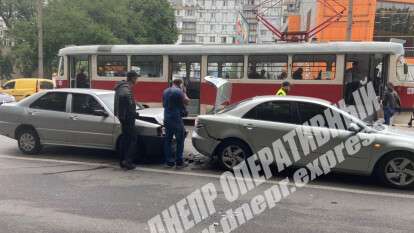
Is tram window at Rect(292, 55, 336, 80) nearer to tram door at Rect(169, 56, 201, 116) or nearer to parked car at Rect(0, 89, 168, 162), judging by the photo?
tram door at Rect(169, 56, 201, 116)

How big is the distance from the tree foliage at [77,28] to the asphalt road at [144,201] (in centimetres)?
2827

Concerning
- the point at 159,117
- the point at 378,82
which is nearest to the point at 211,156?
the point at 159,117

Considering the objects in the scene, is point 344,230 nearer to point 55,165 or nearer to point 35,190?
point 35,190

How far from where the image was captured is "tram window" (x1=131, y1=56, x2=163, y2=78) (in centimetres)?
1509

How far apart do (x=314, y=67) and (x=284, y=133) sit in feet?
22.1

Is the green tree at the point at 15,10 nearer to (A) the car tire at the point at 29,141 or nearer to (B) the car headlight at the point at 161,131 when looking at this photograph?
(A) the car tire at the point at 29,141

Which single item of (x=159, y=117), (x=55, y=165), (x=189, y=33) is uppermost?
(x=189, y=33)

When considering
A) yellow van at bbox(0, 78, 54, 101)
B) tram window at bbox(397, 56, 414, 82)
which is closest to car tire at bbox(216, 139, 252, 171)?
tram window at bbox(397, 56, 414, 82)

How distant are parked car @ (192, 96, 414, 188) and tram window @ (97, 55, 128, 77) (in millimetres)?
8367

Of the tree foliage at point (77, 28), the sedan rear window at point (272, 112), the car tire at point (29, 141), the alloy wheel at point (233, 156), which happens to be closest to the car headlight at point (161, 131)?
the alloy wheel at point (233, 156)

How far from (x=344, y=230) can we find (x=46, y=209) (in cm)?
359

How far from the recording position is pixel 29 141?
897cm

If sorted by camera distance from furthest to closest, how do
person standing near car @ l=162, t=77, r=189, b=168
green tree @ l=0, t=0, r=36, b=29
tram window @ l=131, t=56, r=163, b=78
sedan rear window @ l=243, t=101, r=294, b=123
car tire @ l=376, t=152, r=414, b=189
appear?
green tree @ l=0, t=0, r=36, b=29
tram window @ l=131, t=56, r=163, b=78
person standing near car @ l=162, t=77, r=189, b=168
sedan rear window @ l=243, t=101, r=294, b=123
car tire @ l=376, t=152, r=414, b=189

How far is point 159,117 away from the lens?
848cm
